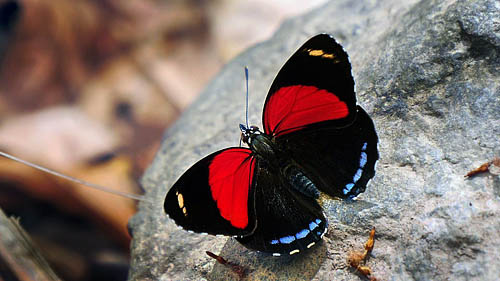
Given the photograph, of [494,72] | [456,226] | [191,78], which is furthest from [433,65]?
[191,78]

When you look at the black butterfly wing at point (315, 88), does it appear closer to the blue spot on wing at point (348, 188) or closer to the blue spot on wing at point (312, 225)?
the blue spot on wing at point (348, 188)

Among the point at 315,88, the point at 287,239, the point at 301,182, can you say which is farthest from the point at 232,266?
the point at 315,88

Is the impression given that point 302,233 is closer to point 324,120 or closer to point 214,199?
point 214,199

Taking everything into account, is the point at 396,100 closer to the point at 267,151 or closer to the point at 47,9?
the point at 267,151

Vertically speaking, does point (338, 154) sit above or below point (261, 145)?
below

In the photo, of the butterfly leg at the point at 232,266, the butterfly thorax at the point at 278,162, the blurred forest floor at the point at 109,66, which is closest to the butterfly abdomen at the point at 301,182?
the butterfly thorax at the point at 278,162

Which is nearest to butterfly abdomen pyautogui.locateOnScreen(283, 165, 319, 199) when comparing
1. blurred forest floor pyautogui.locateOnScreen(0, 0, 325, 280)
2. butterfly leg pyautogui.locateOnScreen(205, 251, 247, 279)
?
butterfly leg pyautogui.locateOnScreen(205, 251, 247, 279)
